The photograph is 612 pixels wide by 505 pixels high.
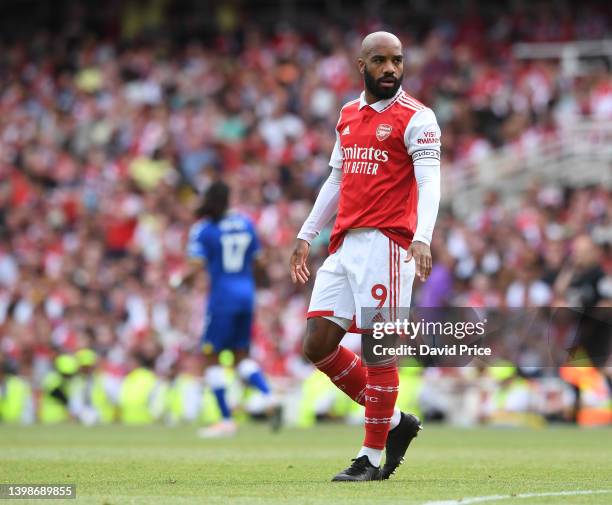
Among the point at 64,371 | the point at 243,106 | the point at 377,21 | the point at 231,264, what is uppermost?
the point at 377,21

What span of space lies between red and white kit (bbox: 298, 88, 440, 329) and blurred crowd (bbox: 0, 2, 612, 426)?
825cm

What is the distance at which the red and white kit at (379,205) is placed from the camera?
7.61 meters

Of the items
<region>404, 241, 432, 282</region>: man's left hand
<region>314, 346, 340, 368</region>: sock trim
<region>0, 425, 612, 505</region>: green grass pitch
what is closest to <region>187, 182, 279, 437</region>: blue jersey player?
<region>0, 425, 612, 505</region>: green grass pitch

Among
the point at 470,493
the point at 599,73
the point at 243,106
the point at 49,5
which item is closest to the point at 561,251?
the point at 599,73

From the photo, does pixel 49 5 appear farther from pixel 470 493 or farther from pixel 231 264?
pixel 470 493

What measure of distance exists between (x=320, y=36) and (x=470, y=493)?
2072 centimetres

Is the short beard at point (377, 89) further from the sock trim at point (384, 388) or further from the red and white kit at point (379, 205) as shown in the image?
the sock trim at point (384, 388)

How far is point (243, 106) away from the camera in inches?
962

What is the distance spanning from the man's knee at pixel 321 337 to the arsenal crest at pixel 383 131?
3.37ft

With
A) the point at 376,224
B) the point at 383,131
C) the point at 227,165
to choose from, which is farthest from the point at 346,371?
the point at 227,165

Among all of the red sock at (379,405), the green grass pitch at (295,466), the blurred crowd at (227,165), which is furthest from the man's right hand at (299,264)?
the blurred crowd at (227,165)

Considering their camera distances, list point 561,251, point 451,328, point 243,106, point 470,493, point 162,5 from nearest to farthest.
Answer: point 470,493, point 451,328, point 561,251, point 243,106, point 162,5

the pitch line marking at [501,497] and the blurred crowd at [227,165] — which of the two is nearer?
the pitch line marking at [501,497]

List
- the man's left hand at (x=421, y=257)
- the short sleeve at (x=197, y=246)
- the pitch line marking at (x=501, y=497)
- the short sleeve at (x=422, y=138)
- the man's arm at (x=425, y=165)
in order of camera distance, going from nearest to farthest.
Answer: the pitch line marking at (x=501, y=497) < the man's left hand at (x=421, y=257) < the man's arm at (x=425, y=165) < the short sleeve at (x=422, y=138) < the short sleeve at (x=197, y=246)
